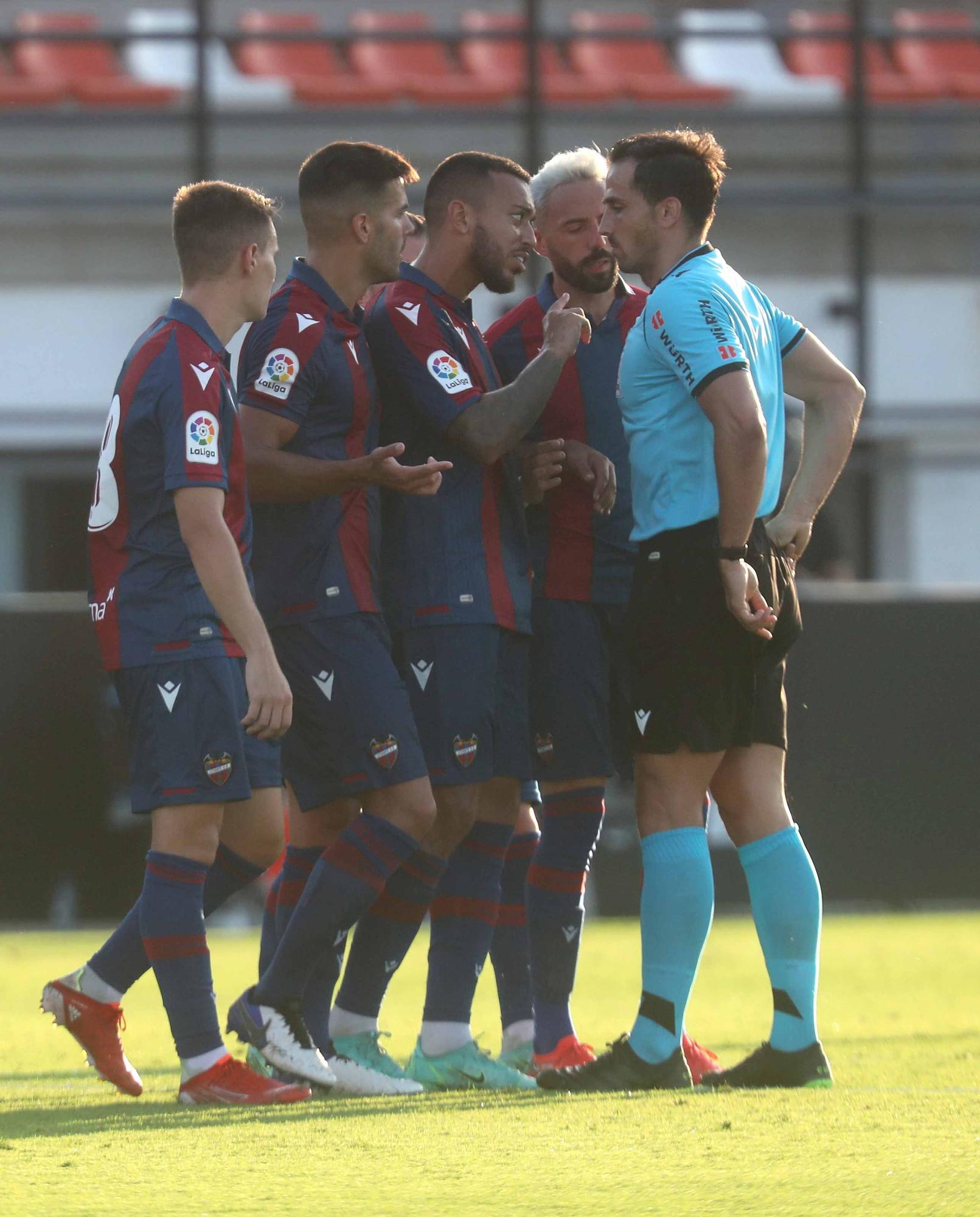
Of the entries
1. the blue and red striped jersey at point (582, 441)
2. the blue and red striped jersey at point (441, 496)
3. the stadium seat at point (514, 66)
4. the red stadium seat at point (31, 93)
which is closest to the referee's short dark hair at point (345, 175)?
the blue and red striped jersey at point (441, 496)

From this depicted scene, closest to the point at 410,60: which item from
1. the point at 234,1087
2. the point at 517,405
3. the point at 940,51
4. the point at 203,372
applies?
the point at 940,51

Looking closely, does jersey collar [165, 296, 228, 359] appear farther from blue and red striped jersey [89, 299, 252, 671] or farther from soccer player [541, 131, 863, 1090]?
soccer player [541, 131, 863, 1090]

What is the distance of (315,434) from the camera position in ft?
14.1

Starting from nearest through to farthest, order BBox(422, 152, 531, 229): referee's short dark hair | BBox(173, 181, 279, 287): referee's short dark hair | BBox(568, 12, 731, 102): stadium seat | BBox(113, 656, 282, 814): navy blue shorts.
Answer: BBox(113, 656, 282, 814): navy blue shorts, BBox(173, 181, 279, 287): referee's short dark hair, BBox(422, 152, 531, 229): referee's short dark hair, BBox(568, 12, 731, 102): stadium seat

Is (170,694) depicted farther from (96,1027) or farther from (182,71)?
(182,71)

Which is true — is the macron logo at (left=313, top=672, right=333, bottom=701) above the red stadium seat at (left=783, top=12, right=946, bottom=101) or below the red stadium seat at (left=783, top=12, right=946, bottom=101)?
below

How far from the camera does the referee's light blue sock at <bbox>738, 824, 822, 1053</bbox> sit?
4102 millimetres

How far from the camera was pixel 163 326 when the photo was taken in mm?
4012

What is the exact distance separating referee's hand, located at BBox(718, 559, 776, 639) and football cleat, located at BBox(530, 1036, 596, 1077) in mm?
1162

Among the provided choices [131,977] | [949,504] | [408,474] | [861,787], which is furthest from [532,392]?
[949,504]

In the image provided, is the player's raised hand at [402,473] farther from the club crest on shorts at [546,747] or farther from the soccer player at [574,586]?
the club crest on shorts at [546,747]

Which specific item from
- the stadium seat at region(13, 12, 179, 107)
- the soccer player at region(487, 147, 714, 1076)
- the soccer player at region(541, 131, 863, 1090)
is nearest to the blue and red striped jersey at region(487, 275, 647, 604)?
the soccer player at region(487, 147, 714, 1076)

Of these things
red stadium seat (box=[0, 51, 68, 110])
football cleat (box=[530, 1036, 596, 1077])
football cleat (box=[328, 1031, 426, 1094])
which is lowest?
football cleat (box=[530, 1036, 596, 1077])

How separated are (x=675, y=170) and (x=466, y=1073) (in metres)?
1.97
